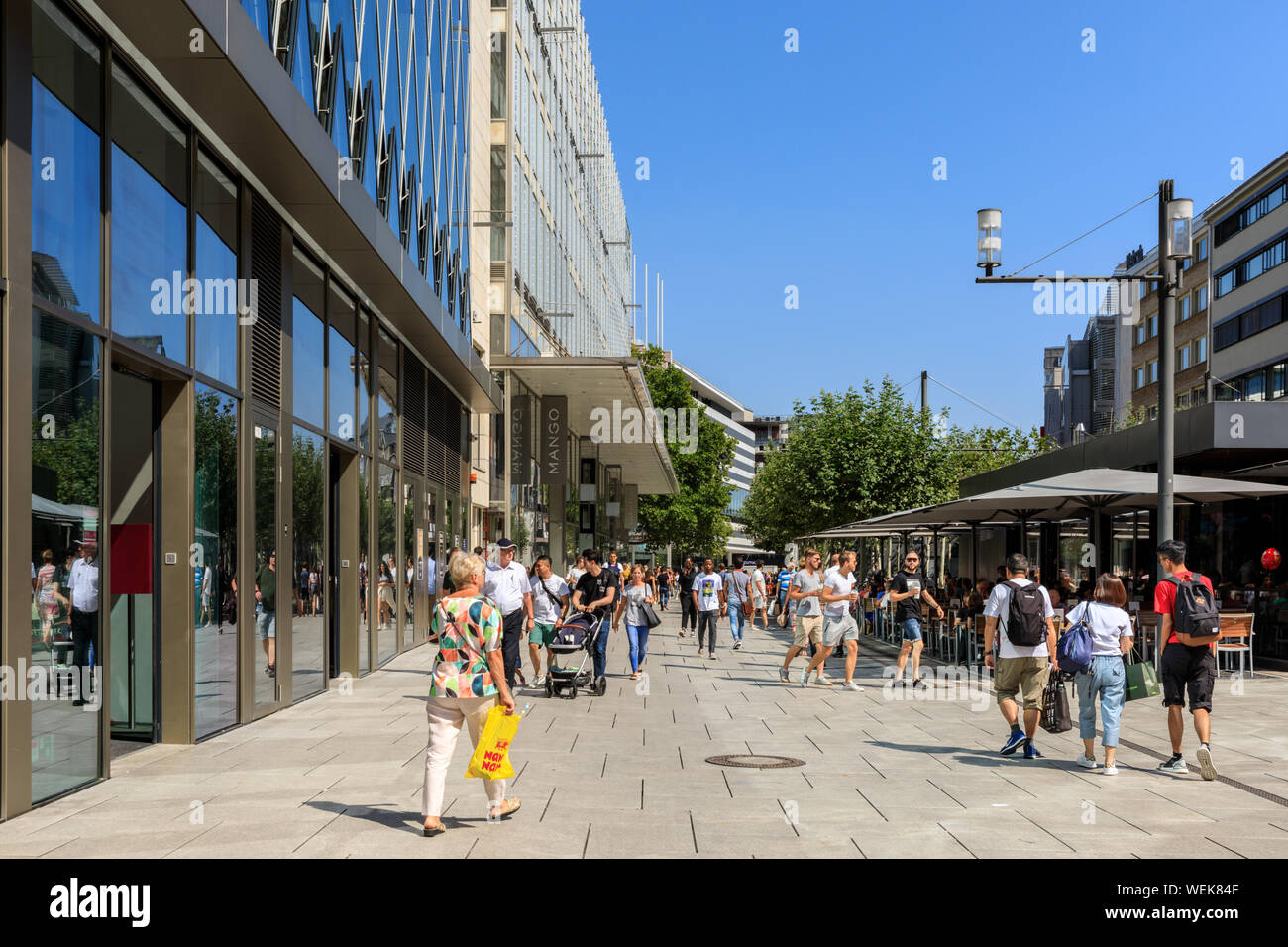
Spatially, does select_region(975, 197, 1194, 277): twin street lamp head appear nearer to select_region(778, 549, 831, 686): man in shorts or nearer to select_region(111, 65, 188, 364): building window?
select_region(778, 549, 831, 686): man in shorts

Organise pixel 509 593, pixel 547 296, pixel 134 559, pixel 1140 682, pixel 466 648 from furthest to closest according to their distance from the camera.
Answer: pixel 547 296 → pixel 509 593 → pixel 134 559 → pixel 1140 682 → pixel 466 648

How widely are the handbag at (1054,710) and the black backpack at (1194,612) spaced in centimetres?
132

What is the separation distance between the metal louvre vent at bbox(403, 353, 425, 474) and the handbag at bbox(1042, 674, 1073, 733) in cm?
1229

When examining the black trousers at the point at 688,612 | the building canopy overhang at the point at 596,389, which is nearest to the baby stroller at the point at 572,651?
the building canopy overhang at the point at 596,389

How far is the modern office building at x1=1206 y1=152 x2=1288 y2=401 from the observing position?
199ft

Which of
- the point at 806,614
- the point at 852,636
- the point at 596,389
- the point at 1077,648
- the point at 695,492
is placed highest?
the point at 596,389

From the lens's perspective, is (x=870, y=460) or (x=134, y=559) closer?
(x=134, y=559)

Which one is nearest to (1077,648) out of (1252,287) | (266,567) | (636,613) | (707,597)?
(266,567)

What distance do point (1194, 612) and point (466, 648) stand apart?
18.5 feet

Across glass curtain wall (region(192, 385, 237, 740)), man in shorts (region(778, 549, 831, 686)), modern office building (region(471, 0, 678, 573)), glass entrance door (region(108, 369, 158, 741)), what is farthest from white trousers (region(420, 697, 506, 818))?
modern office building (region(471, 0, 678, 573))

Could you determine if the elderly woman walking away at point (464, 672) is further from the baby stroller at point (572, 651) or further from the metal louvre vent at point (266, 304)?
the baby stroller at point (572, 651)

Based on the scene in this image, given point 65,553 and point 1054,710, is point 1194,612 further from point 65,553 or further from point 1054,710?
point 65,553

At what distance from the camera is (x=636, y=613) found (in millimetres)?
18016
